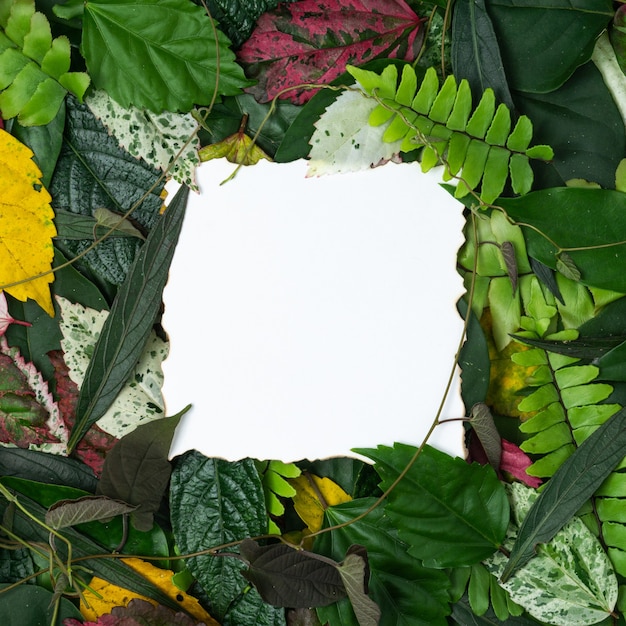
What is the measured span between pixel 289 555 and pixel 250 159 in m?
0.48

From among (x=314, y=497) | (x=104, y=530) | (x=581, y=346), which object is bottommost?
(x=104, y=530)

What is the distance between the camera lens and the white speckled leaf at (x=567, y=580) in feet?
2.38

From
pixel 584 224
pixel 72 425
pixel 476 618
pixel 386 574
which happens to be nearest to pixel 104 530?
pixel 72 425

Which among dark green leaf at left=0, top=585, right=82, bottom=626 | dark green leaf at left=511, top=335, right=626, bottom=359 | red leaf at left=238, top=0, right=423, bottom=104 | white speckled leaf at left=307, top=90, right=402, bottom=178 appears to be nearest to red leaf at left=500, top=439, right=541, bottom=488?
dark green leaf at left=511, top=335, right=626, bottom=359

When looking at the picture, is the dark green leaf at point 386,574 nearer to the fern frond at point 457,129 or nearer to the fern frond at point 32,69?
the fern frond at point 457,129

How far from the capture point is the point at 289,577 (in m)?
0.78

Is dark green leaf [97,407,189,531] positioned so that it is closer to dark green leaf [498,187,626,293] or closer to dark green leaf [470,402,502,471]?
dark green leaf [470,402,502,471]

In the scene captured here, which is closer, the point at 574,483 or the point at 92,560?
the point at 574,483

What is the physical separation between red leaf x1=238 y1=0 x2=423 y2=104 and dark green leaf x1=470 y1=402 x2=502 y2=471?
0.41m

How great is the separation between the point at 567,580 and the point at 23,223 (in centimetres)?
77

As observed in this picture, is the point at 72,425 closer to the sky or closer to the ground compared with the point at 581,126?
closer to the ground

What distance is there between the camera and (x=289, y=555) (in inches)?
30.7

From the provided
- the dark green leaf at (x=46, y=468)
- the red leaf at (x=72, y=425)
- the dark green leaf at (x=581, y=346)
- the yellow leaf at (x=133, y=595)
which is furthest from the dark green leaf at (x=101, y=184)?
the dark green leaf at (x=581, y=346)

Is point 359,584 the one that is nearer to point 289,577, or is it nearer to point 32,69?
point 289,577
